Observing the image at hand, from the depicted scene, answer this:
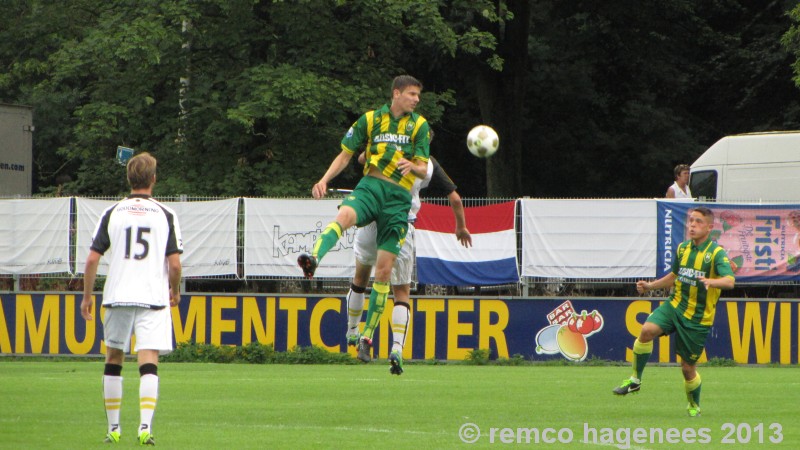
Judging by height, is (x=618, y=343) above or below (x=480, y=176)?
below

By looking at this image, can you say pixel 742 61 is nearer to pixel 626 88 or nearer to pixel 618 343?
pixel 626 88

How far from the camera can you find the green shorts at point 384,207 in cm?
1208

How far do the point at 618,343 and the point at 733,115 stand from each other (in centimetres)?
1978

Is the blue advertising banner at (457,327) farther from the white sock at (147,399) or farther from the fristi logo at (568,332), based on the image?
Result: the white sock at (147,399)

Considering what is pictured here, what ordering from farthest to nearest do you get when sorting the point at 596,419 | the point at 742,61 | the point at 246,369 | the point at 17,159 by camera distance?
the point at 742,61 < the point at 17,159 < the point at 246,369 < the point at 596,419

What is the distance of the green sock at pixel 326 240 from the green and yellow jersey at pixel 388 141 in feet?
2.89

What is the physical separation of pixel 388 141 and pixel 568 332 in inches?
400

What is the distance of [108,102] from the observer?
2936 cm

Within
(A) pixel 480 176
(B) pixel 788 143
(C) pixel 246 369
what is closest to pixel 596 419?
(C) pixel 246 369

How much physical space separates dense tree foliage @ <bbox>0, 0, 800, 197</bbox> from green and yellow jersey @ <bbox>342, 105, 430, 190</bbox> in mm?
14964

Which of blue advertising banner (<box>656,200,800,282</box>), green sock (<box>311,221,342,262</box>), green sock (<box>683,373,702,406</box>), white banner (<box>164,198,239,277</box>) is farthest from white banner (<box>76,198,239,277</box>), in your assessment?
green sock (<box>683,373,702,406</box>)

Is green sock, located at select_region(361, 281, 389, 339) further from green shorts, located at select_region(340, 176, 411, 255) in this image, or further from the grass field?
the grass field

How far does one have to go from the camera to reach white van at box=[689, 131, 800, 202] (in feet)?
76.7

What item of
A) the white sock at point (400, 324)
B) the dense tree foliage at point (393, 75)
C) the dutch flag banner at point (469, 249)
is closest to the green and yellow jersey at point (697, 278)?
the white sock at point (400, 324)
